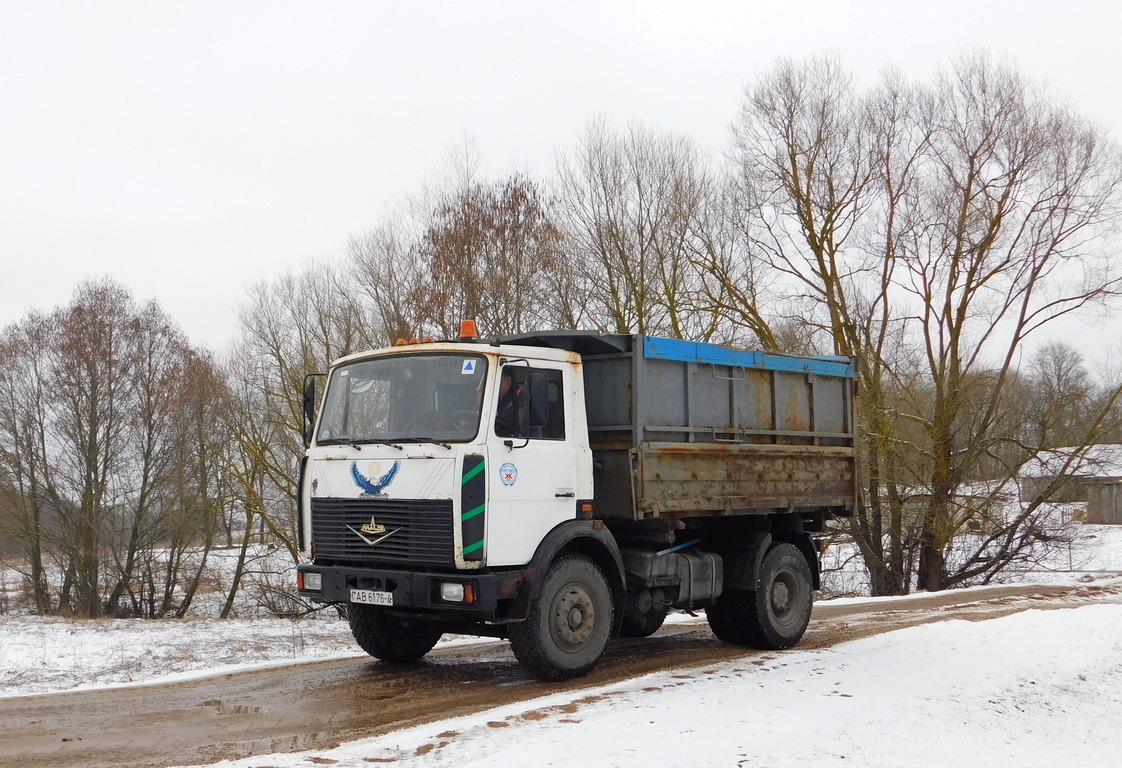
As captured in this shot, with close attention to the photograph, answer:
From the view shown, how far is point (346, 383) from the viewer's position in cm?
847

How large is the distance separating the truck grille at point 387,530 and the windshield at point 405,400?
53 cm

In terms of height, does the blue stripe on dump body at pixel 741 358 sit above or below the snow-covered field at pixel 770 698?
above

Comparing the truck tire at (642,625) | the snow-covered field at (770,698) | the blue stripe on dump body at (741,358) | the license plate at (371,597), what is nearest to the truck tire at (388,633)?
the snow-covered field at (770,698)

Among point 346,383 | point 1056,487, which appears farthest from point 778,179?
point 346,383

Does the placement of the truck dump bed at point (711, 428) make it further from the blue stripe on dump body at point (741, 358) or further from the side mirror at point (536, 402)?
the side mirror at point (536, 402)

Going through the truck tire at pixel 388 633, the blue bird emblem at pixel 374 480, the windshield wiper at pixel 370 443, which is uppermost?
the windshield wiper at pixel 370 443

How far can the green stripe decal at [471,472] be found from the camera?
739 cm

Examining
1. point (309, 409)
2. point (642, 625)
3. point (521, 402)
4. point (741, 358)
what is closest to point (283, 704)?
point (309, 409)

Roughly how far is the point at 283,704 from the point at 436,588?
4.85 ft

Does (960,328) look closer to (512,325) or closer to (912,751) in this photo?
(512,325)

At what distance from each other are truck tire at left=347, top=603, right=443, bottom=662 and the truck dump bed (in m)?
2.25

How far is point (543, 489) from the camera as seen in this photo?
26.0 ft

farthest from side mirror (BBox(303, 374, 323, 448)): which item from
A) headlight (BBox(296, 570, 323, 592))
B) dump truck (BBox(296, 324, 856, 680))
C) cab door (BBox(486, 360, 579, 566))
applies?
cab door (BBox(486, 360, 579, 566))

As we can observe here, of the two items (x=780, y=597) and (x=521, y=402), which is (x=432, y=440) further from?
(x=780, y=597)
